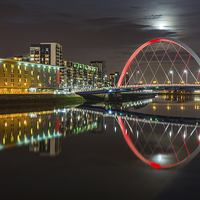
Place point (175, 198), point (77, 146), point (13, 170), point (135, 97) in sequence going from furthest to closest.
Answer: point (135, 97), point (77, 146), point (13, 170), point (175, 198)

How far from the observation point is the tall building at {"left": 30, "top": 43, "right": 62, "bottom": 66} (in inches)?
4186

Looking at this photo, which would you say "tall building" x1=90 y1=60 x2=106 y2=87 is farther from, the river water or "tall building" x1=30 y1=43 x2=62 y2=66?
the river water

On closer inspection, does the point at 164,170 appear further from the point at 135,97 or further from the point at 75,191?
the point at 135,97

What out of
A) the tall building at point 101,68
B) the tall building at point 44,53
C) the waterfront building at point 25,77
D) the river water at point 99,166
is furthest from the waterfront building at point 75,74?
the river water at point 99,166

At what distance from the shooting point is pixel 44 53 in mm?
107062

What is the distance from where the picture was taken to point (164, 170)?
10961 millimetres

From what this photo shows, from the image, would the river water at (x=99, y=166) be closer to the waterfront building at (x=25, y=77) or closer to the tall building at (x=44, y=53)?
the waterfront building at (x=25, y=77)

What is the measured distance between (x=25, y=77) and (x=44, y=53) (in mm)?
44977

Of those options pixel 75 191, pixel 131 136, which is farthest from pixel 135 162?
pixel 131 136

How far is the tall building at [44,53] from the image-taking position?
106312 mm

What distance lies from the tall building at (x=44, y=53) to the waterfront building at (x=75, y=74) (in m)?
15.2

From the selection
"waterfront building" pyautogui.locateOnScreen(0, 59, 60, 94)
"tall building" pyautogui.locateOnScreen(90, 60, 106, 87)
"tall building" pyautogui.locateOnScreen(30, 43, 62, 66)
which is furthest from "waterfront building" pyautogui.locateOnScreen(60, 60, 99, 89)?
"waterfront building" pyautogui.locateOnScreen(0, 59, 60, 94)

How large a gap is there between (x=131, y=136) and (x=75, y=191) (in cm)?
1119

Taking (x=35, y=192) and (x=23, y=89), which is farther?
(x=23, y=89)
